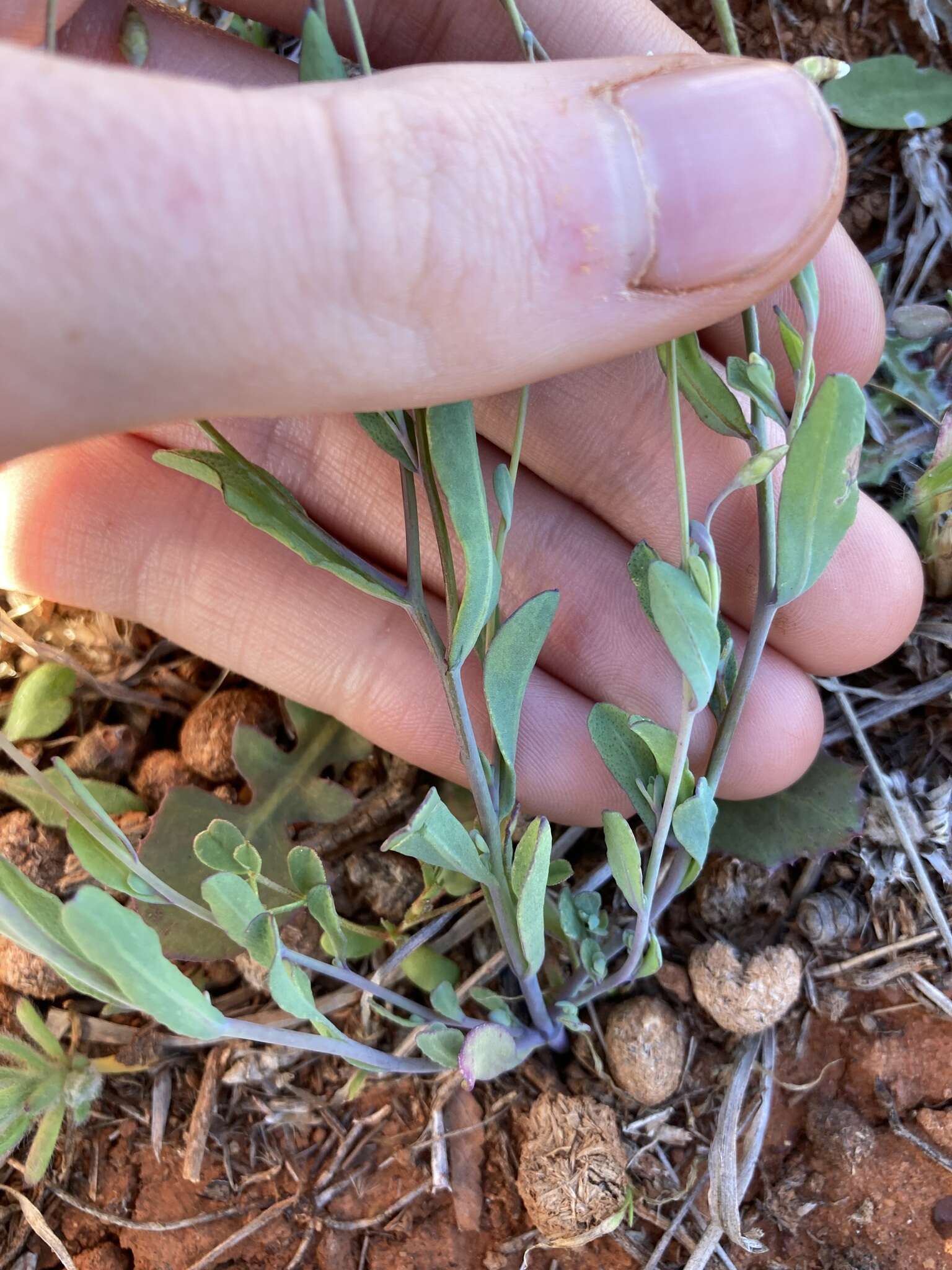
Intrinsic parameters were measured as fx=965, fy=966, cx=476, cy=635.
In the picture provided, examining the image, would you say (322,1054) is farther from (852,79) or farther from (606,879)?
(852,79)

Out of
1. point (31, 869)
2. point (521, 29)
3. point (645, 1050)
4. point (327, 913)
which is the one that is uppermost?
point (521, 29)

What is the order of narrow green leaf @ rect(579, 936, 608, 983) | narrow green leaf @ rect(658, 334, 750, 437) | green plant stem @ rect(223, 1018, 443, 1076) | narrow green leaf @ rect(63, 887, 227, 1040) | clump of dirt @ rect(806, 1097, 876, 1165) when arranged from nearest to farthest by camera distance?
narrow green leaf @ rect(63, 887, 227, 1040), green plant stem @ rect(223, 1018, 443, 1076), narrow green leaf @ rect(658, 334, 750, 437), narrow green leaf @ rect(579, 936, 608, 983), clump of dirt @ rect(806, 1097, 876, 1165)

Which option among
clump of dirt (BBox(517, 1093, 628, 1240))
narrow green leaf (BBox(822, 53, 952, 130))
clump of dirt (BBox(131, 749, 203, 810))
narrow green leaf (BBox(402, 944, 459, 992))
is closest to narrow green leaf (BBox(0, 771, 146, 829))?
clump of dirt (BBox(131, 749, 203, 810))

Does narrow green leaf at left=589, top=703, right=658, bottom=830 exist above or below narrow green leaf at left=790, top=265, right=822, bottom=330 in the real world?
below

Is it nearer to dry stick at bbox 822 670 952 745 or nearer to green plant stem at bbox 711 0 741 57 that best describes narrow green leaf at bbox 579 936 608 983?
dry stick at bbox 822 670 952 745

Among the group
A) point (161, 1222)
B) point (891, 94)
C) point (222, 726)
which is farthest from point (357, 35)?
point (161, 1222)

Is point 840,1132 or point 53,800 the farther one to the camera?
point 53,800

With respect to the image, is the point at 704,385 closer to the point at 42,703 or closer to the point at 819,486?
the point at 819,486
